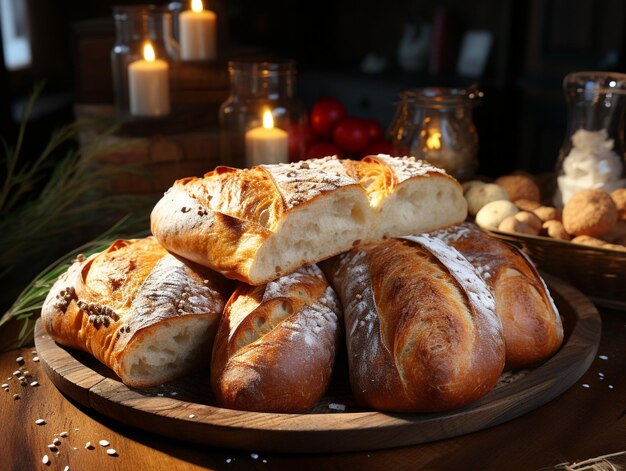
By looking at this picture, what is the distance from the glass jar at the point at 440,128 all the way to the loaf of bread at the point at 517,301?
57 cm

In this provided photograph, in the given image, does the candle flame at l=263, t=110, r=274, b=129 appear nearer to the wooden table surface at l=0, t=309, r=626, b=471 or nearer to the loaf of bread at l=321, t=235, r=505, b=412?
the loaf of bread at l=321, t=235, r=505, b=412

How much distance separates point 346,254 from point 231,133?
34.3 inches

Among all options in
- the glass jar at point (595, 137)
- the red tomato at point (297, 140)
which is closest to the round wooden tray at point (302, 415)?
the glass jar at point (595, 137)

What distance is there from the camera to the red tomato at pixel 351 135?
2188mm

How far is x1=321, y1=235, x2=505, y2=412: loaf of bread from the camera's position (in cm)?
102

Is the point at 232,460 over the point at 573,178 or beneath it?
beneath

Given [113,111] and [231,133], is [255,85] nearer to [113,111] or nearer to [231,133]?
[231,133]

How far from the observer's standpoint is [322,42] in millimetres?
5297

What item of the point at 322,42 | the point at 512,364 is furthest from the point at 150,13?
the point at 322,42

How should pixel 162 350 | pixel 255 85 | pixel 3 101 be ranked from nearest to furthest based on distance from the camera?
pixel 162 350, pixel 255 85, pixel 3 101

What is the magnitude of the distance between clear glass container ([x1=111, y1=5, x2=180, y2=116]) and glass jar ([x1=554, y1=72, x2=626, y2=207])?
1.21m

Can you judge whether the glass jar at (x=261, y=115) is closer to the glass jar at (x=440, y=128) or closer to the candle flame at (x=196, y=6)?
the glass jar at (x=440, y=128)

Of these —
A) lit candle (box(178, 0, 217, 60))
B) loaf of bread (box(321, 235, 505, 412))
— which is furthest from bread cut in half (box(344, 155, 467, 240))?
lit candle (box(178, 0, 217, 60))

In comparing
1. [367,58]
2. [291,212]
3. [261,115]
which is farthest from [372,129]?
[367,58]
